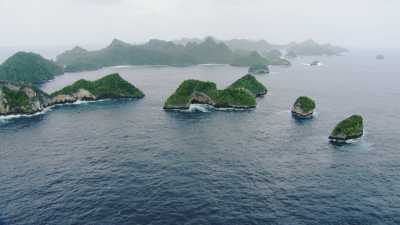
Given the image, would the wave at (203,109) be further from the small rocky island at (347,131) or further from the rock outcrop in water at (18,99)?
the rock outcrop in water at (18,99)

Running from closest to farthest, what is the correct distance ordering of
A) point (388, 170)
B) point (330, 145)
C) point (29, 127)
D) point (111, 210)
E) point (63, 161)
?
point (111, 210) → point (388, 170) → point (63, 161) → point (330, 145) → point (29, 127)

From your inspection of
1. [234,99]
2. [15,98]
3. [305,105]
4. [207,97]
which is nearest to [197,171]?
[305,105]

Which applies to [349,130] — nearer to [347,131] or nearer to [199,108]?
[347,131]

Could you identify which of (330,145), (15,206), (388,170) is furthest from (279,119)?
(15,206)

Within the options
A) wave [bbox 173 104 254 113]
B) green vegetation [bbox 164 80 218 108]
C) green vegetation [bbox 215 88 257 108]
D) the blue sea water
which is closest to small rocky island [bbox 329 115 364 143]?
the blue sea water

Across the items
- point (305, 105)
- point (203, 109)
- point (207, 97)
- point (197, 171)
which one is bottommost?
point (197, 171)

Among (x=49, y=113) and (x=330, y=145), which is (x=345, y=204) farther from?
(x=49, y=113)
